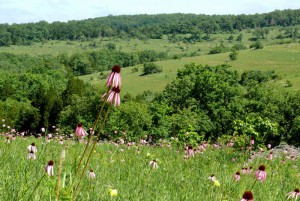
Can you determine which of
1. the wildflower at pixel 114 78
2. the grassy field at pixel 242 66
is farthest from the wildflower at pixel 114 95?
the grassy field at pixel 242 66

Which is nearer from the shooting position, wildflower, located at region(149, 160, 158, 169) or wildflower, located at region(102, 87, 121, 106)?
wildflower, located at region(102, 87, 121, 106)

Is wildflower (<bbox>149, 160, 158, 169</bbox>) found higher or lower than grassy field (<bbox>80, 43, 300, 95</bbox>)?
higher

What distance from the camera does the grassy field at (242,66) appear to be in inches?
4078

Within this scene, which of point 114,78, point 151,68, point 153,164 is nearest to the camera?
point 114,78

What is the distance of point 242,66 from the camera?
115 m

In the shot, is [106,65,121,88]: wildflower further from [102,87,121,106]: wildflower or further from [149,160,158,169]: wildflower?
[149,160,158,169]: wildflower

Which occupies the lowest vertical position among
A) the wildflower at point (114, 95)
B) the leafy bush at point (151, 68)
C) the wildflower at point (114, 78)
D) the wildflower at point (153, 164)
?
the leafy bush at point (151, 68)

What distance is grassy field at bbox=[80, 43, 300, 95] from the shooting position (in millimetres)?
103569

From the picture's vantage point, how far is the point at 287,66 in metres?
109

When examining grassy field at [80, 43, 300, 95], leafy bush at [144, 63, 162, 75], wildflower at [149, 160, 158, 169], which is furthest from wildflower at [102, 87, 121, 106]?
leafy bush at [144, 63, 162, 75]

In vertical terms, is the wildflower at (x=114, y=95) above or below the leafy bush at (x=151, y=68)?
above

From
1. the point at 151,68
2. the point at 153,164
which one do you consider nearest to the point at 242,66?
the point at 151,68

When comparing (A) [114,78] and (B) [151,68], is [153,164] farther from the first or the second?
(B) [151,68]

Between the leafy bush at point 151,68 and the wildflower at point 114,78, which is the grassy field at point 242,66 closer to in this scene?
the leafy bush at point 151,68
